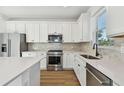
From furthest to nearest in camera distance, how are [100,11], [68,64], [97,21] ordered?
[68,64] < [97,21] < [100,11]

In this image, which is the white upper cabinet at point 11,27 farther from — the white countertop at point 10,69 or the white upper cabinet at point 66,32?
the white countertop at point 10,69

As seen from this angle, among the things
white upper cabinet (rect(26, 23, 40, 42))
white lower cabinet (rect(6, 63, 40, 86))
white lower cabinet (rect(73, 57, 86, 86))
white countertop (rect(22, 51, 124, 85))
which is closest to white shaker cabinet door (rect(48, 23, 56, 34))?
white upper cabinet (rect(26, 23, 40, 42))

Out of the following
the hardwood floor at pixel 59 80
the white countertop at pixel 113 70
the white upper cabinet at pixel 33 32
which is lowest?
the hardwood floor at pixel 59 80

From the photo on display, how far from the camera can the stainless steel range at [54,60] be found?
6277mm

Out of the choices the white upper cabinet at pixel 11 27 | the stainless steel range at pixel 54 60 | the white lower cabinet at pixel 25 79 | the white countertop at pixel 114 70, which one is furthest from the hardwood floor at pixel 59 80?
the white upper cabinet at pixel 11 27

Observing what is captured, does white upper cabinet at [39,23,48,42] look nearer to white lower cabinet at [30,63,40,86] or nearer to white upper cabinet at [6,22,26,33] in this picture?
white upper cabinet at [6,22,26,33]

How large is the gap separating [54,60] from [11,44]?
70.4 inches

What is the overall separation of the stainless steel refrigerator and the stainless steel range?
116cm

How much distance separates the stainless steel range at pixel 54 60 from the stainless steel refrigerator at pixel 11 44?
1163 millimetres

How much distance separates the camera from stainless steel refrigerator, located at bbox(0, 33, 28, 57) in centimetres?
589
